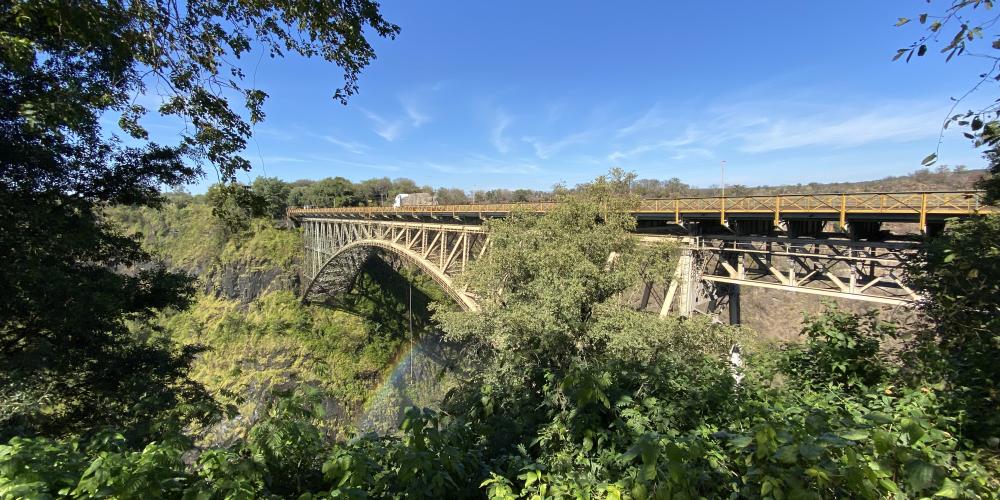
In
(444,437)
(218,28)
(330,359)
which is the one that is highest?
(218,28)

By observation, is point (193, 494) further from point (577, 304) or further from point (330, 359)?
point (330, 359)

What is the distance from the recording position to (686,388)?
14.3 ft

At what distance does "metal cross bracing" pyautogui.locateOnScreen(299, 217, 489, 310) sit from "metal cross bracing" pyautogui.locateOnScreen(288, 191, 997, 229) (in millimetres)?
5429

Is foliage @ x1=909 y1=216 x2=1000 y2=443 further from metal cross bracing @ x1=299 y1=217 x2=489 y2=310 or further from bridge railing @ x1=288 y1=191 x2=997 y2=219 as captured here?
metal cross bracing @ x1=299 y1=217 x2=489 y2=310

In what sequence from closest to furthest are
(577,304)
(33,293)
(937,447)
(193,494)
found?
(193,494), (937,447), (33,293), (577,304)

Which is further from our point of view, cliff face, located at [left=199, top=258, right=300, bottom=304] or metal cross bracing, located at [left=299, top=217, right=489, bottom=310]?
cliff face, located at [left=199, top=258, right=300, bottom=304]

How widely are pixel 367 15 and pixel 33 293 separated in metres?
7.02

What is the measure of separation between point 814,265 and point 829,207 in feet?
7.59

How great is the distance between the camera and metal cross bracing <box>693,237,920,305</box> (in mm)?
7938

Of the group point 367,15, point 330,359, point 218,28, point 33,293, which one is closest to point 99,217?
point 33,293

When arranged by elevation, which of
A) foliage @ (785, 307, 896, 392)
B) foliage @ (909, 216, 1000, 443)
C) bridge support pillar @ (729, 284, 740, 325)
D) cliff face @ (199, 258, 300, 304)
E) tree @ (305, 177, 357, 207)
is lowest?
cliff face @ (199, 258, 300, 304)

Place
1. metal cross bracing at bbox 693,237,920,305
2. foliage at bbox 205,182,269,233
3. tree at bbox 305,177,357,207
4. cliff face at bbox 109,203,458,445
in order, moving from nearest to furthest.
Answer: foliage at bbox 205,182,269,233, metal cross bracing at bbox 693,237,920,305, cliff face at bbox 109,203,458,445, tree at bbox 305,177,357,207

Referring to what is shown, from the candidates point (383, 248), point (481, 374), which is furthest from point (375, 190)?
point (481, 374)

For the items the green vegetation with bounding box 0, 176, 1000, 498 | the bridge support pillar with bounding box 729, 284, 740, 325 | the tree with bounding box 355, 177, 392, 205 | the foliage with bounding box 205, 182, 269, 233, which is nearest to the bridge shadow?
the bridge support pillar with bounding box 729, 284, 740, 325
